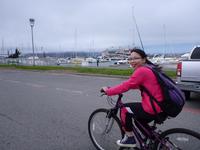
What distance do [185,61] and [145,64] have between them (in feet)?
15.5

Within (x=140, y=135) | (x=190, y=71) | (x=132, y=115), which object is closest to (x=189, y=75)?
(x=190, y=71)

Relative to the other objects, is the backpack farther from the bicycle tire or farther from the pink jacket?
the bicycle tire

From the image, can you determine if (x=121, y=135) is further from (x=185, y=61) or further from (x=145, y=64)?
(x=185, y=61)

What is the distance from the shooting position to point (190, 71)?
26.2 feet

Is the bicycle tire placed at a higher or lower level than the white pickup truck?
lower

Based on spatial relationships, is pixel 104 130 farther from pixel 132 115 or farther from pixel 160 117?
pixel 160 117

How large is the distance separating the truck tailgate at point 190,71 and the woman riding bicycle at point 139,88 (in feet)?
14.6

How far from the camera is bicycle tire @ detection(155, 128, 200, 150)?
3504mm

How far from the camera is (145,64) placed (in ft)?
12.1

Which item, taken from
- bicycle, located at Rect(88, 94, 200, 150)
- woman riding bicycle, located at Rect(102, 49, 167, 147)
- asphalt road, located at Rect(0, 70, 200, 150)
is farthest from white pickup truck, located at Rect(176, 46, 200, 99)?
woman riding bicycle, located at Rect(102, 49, 167, 147)

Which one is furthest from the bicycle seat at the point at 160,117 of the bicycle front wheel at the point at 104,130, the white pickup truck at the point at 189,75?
the white pickup truck at the point at 189,75

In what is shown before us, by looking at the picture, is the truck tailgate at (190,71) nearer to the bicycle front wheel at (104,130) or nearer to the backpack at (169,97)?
the bicycle front wheel at (104,130)

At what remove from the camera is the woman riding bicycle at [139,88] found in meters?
3.50

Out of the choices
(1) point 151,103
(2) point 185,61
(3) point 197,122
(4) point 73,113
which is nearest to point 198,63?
(2) point 185,61
